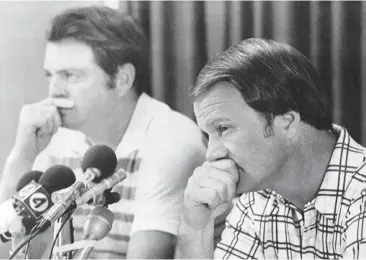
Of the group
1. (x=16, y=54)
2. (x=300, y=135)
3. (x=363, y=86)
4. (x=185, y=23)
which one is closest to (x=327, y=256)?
(x=300, y=135)

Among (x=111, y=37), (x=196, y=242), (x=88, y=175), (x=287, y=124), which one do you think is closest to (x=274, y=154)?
(x=287, y=124)

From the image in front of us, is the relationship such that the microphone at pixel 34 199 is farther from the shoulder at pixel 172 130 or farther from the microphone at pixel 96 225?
the shoulder at pixel 172 130

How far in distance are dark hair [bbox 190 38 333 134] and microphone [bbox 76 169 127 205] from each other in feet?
0.68

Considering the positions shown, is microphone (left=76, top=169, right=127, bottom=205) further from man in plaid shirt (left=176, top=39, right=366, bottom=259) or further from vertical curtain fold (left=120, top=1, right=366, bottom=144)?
vertical curtain fold (left=120, top=1, right=366, bottom=144)

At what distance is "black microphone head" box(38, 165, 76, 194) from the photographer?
0.94m

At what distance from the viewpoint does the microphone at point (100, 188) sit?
2.85ft

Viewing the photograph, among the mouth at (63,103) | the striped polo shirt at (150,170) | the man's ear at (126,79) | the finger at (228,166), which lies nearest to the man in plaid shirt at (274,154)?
the finger at (228,166)

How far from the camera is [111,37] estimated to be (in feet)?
3.76

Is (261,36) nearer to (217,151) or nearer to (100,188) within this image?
(217,151)

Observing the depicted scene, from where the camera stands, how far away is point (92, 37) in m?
1.15

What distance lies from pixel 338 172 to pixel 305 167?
2.7 inches

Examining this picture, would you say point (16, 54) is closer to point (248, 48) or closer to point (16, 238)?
point (16, 238)

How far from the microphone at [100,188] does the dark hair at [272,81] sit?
0.21 m

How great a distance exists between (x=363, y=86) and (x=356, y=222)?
29 centimetres
